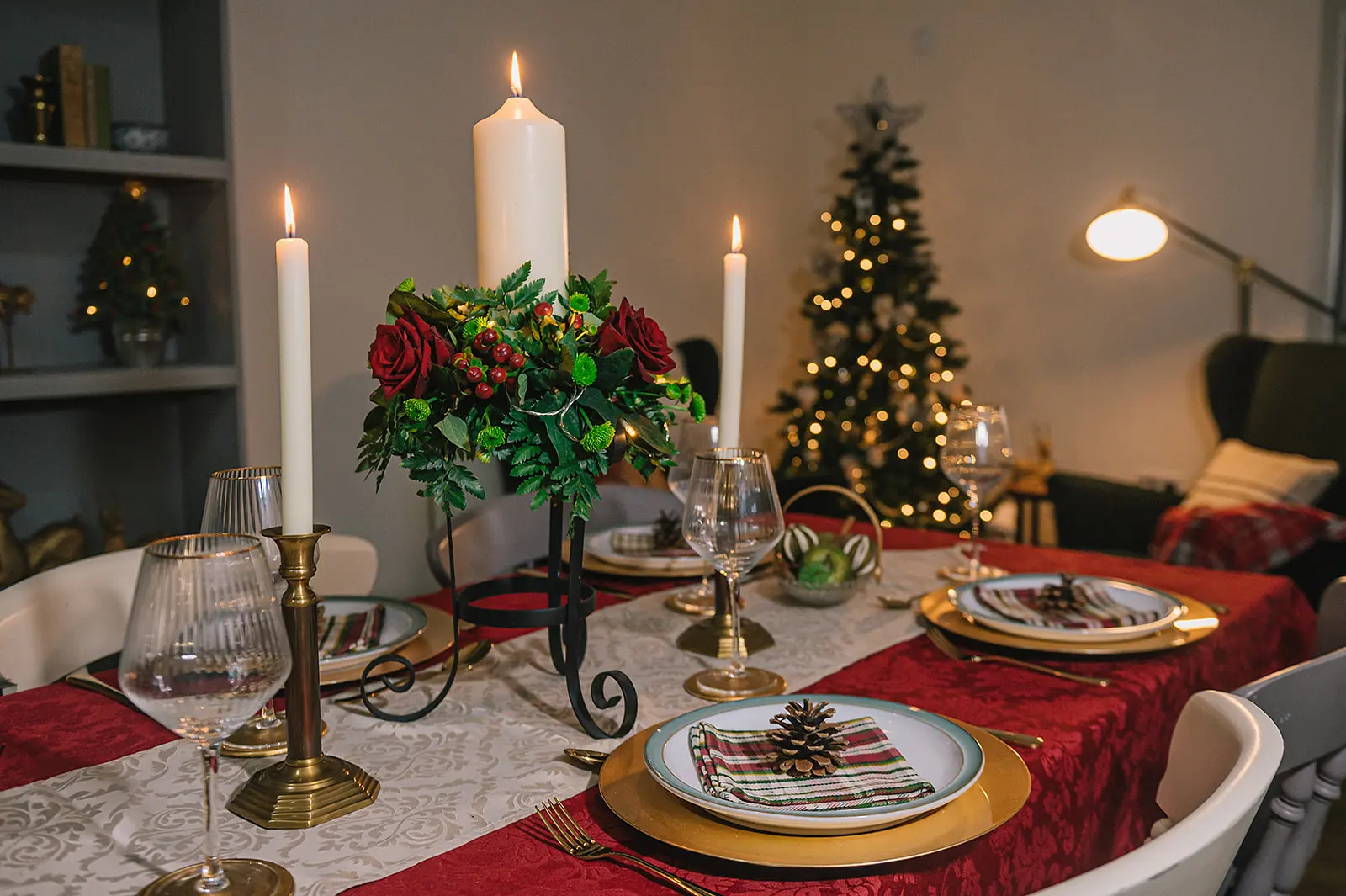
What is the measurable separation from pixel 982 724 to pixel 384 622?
0.73 meters

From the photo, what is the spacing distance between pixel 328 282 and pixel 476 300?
219cm

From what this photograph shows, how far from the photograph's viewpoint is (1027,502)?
4.44 metres

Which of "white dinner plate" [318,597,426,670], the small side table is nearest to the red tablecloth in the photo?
"white dinner plate" [318,597,426,670]

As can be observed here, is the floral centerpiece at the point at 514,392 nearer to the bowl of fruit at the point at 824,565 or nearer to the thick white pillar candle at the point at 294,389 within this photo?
the thick white pillar candle at the point at 294,389

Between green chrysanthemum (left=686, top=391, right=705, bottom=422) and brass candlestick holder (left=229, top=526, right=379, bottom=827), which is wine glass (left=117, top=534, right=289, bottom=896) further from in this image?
green chrysanthemum (left=686, top=391, right=705, bottom=422)

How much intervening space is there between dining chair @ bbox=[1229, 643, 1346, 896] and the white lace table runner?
0.44 meters

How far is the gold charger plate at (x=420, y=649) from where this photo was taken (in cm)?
114

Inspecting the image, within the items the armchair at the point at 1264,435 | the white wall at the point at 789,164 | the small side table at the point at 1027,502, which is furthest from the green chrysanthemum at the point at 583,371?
the small side table at the point at 1027,502

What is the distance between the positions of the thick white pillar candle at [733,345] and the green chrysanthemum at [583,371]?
32cm

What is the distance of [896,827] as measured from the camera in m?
0.80

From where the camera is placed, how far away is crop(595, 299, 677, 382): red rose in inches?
39.1

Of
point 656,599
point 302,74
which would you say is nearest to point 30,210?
point 302,74

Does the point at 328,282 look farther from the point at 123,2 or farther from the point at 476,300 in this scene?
the point at 476,300

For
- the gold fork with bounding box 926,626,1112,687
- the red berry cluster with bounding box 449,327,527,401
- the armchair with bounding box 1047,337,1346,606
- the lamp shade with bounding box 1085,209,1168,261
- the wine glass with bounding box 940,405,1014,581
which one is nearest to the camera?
the red berry cluster with bounding box 449,327,527,401
